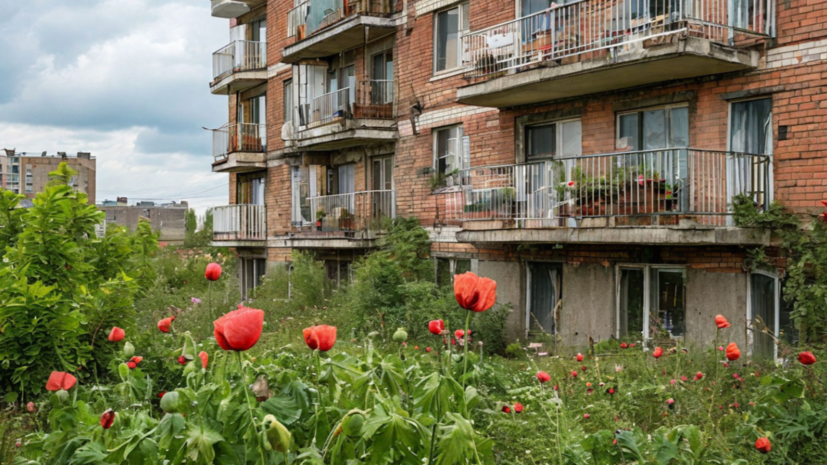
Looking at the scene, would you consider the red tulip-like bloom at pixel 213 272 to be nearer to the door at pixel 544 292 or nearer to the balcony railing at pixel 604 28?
the balcony railing at pixel 604 28

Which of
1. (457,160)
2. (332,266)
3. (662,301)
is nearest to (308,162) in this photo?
(332,266)

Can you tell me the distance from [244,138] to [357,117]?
7967 millimetres

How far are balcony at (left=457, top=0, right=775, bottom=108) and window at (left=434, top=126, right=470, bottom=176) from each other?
207 centimetres

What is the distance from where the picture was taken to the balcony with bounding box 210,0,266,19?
85.4ft

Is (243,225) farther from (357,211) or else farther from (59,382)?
(59,382)

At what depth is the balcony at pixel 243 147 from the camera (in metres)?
25.6

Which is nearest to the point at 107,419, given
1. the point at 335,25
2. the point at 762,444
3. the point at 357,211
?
the point at 762,444

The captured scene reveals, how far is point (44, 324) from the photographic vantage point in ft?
22.7

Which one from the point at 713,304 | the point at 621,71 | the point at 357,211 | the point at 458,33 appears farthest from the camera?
the point at 357,211

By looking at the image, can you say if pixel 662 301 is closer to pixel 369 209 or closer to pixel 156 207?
pixel 369 209

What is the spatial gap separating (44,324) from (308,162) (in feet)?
52.8

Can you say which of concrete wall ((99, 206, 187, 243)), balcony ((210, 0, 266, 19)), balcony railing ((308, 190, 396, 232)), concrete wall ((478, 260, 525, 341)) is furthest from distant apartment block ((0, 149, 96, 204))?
concrete wall ((478, 260, 525, 341))

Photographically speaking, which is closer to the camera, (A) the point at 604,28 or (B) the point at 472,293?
(B) the point at 472,293

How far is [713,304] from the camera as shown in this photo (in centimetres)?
1173
